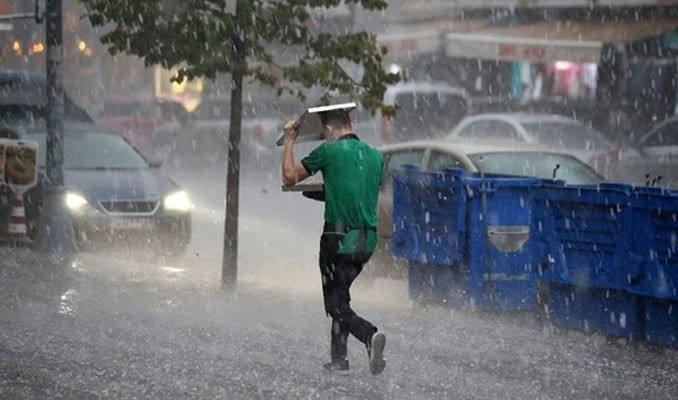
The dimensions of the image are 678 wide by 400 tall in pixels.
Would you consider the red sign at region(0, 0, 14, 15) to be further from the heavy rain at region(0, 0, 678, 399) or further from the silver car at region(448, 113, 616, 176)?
the heavy rain at region(0, 0, 678, 399)

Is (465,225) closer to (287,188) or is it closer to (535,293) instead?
(535,293)

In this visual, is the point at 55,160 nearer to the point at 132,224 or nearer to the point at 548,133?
the point at 132,224

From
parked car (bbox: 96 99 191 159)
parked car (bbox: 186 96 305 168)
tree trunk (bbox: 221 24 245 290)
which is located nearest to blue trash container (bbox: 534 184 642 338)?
tree trunk (bbox: 221 24 245 290)

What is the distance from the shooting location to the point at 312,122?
9.25 m

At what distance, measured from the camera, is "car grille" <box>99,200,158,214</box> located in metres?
15.6

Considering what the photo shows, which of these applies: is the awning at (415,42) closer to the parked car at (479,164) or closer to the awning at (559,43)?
the awning at (559,43)

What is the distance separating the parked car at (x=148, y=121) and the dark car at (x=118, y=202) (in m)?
20.2

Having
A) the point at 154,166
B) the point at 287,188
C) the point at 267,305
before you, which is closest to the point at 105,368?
the point at 287,188

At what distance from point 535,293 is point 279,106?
87.0 feet

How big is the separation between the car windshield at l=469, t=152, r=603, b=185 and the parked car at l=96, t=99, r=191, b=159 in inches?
935

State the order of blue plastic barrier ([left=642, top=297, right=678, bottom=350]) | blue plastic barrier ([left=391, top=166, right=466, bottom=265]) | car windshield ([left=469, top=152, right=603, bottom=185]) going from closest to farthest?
1. blue plastic barrier ([left=642, top=297, right=678, bottom=350])
2. blue plastic barrier ([left=391, top=166, right=466, bottom=265])
3. car windshield ([left=469, top=152, right=603, bottom=185])

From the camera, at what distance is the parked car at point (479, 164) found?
45.1ft

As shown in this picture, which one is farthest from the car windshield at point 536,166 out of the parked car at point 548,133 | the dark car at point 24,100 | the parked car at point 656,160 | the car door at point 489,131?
the car door at point 489,131

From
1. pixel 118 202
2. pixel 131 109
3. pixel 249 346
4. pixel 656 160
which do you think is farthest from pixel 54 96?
pixel 131 109
